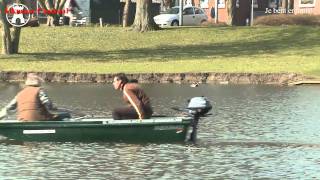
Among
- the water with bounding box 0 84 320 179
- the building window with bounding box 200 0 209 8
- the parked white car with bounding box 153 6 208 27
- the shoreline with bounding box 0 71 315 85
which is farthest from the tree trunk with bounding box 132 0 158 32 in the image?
the building window with bounding box 200 0 209 8

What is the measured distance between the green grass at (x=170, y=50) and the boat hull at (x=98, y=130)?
15.8 metres

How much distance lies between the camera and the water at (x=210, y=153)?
13.5 metres

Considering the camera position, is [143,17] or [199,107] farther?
[143,17]

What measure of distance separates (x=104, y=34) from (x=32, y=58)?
7.02 m

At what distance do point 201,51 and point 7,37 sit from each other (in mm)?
9067

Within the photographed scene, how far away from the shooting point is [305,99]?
2569 centimetres

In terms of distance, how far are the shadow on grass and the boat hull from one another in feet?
62.2

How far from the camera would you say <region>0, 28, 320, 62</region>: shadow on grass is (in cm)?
3622

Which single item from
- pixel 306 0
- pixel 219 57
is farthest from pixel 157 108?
pixel 306 0

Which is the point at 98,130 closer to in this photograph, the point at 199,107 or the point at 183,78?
the point at 199,107

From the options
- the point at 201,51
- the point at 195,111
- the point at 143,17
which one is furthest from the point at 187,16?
A: the point at 195,111

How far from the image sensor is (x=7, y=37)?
121 feet

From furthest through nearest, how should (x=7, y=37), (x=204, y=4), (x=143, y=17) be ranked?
(x=204, y=4) → (x=143, y=17) → (x=7, y=37)

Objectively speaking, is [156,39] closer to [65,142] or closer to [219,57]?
[219,57]
